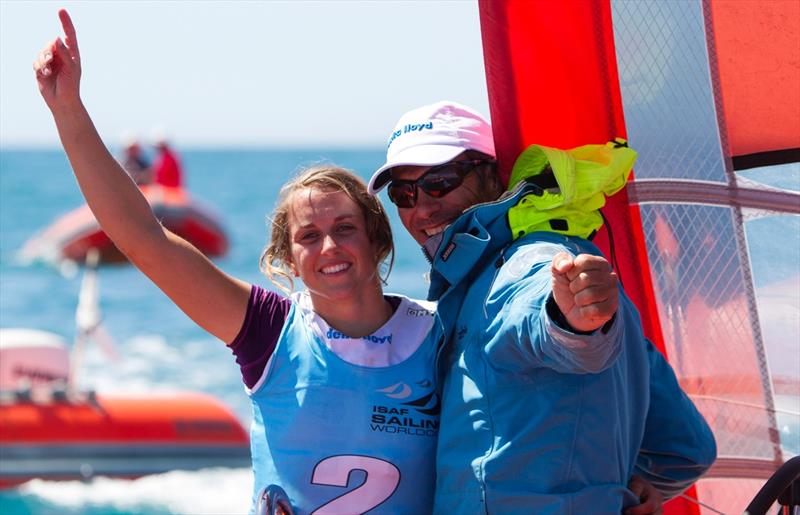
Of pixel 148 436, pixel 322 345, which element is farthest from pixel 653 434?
pixel 148 436

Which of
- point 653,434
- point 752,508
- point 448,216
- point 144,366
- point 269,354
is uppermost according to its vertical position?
point 448,216

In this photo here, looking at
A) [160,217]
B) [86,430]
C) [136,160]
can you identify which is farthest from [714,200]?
[136,160]

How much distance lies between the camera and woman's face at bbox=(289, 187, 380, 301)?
223 centimetres

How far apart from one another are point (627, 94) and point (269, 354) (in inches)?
48.9

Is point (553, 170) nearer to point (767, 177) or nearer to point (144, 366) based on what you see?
point (767, 177)

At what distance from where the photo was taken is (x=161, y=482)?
28.4 feet

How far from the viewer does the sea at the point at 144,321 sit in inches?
337

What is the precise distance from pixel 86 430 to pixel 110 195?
6681 millimetres

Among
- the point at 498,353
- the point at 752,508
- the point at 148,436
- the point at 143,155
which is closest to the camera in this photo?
the point at 498,353

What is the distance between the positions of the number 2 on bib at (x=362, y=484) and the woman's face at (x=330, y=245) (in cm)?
34

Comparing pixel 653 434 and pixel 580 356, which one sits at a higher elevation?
pixel 580 356

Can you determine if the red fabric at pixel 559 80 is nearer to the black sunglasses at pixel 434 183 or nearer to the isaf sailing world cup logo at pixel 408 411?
the black sunglasses at pixel 434 183

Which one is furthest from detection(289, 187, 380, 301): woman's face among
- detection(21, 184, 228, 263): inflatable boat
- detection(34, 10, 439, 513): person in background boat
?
detection(21, 184, 228, 263): inflatable boat

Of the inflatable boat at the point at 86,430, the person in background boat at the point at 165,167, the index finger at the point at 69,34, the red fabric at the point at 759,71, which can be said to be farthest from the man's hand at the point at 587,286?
the person in background boat at the point at 165,167
